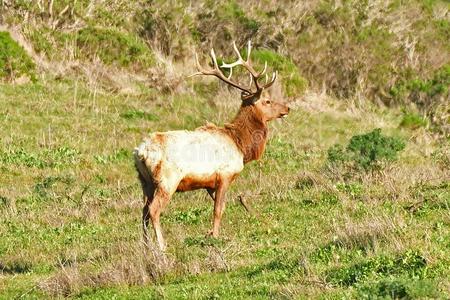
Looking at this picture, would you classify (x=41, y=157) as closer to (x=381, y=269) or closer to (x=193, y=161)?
(x=193, y=161)

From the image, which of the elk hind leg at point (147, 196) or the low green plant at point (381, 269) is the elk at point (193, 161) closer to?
the elk hind leg at point (147, 196)

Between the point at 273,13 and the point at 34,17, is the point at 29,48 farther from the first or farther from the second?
the point at 273,13

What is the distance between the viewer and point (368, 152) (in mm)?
17516

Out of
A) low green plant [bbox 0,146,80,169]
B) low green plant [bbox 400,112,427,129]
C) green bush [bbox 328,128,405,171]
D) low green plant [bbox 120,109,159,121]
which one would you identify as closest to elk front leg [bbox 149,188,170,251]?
green bush [bbox 328,128,405,171]

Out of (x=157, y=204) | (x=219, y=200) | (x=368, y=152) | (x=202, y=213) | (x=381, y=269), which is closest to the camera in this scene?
(x=381, y=269)

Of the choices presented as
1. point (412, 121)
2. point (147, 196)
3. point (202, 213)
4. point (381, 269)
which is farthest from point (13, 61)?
point (381, 269)

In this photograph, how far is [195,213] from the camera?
1429 cm

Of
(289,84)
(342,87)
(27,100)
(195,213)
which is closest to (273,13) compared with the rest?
(342,87)

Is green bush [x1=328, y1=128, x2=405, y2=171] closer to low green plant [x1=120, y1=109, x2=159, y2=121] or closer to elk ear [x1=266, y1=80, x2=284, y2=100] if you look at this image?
low green plant [x1=120, y1=109, x2=159, y2=121]

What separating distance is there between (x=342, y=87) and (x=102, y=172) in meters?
14.4

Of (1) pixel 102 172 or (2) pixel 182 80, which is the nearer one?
(1) pixel 102 172

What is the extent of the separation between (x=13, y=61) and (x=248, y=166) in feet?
27.6

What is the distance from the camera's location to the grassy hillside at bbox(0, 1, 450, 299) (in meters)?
9.70

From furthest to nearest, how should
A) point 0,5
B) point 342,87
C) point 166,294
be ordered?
1. point 342,87
2. point 0,5
3. point 166,294
